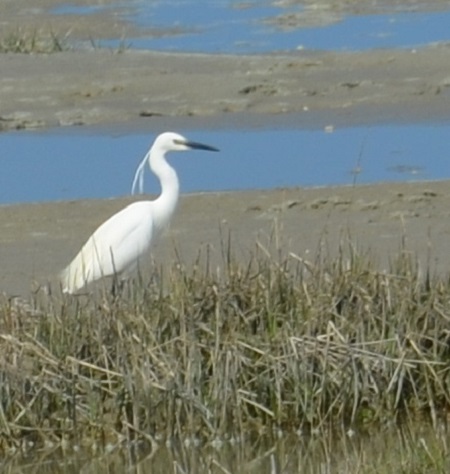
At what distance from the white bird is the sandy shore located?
922mm

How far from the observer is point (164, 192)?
414 inches

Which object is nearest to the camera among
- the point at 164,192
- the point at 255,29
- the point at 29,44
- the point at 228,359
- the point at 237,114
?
the point at 228,359

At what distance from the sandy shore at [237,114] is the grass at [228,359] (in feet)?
6.35

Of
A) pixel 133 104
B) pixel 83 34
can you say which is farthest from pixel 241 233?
pixel 83 34

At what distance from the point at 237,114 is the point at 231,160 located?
2.60m

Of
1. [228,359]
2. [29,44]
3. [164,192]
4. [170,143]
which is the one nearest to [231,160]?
[170,143]

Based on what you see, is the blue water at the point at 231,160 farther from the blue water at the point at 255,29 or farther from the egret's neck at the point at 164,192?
the blue water at the point at 255,29

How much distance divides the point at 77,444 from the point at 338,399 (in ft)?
4.04

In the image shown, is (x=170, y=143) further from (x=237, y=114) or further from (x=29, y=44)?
(x=29, y=44)

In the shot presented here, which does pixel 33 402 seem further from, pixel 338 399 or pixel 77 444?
pixel 338 399

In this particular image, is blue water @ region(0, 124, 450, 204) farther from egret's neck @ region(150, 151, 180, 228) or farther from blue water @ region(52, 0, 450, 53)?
blue water @ region(52, 0, 450, 53)

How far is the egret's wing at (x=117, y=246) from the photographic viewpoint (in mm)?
9758

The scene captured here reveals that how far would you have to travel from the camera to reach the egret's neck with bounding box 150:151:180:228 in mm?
10352

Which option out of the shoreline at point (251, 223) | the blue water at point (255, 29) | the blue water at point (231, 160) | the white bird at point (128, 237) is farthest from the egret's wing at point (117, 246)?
Result: the blue water at point (255, 29)
